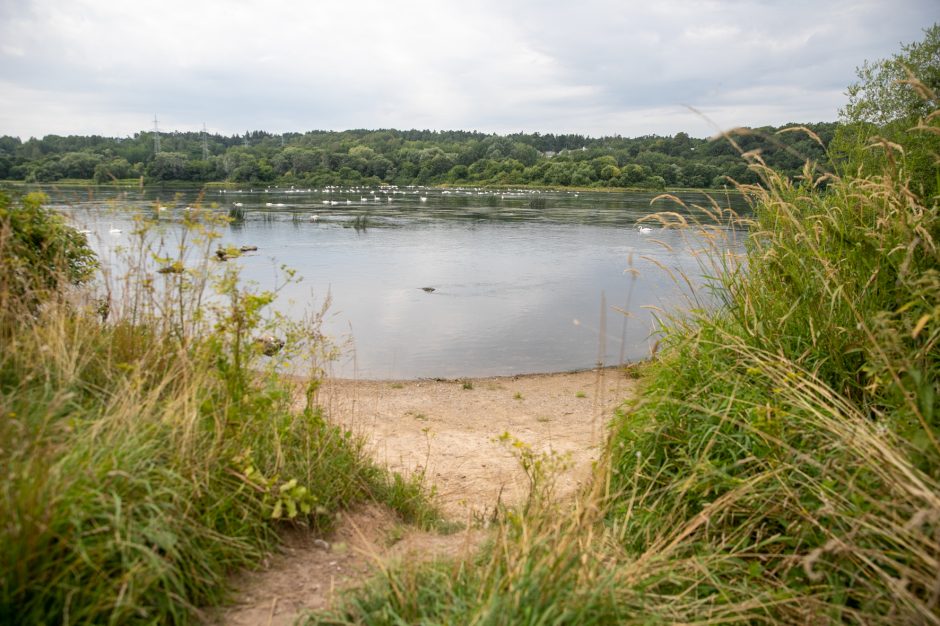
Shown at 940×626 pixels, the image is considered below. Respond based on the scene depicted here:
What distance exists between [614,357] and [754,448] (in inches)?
477

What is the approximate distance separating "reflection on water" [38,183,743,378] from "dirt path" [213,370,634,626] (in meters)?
0.93

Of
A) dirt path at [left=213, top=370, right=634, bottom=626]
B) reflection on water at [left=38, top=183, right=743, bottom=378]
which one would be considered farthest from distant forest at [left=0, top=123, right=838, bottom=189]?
dirt path at [left=213, top=370, right=634, bottom=626]

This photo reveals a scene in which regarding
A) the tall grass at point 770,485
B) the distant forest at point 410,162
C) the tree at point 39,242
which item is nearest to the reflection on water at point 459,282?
the tree at point 39,242

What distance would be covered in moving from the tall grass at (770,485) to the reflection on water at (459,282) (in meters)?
0.84

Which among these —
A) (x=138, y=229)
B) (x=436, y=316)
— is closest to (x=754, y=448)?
(x=138, y=229)

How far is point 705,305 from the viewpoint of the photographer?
5.55 metres

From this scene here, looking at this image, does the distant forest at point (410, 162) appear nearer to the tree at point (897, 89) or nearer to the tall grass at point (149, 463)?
the tree at point (897, 89)

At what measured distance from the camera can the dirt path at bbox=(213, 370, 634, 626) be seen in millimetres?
2711

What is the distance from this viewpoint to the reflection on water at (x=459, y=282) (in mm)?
12398

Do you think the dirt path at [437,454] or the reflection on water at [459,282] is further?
the reflection on water at [459,282]

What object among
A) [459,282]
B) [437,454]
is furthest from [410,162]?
[437,454]

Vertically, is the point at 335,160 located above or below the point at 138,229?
above

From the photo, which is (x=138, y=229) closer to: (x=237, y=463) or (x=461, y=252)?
(x=237, y=463)

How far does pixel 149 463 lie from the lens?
2697mm
